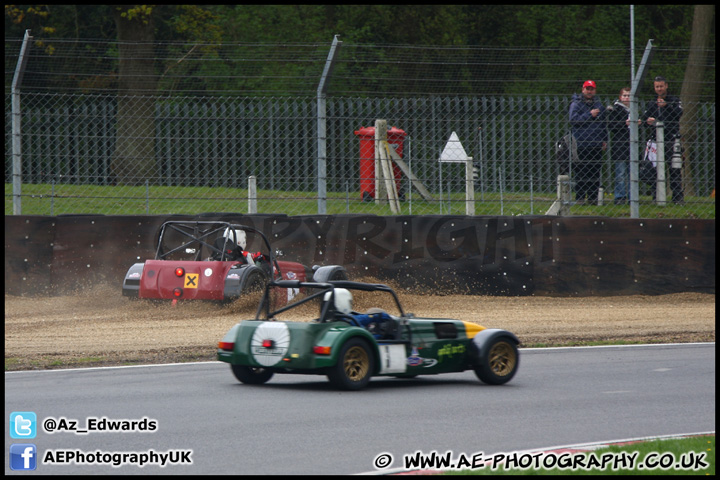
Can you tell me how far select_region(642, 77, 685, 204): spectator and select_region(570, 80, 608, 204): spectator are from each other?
703mm

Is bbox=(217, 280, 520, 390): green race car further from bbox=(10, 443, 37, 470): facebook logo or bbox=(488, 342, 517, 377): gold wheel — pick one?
bbox=(10, 443, 37, 470): facebook logo

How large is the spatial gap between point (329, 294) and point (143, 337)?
360 centimetres

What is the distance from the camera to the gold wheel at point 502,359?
28.9 feet

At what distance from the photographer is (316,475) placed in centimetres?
543

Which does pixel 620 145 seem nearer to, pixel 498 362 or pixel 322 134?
pixel 322 134

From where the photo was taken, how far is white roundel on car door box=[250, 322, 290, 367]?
316 inches

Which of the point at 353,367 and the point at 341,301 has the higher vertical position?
the point at 341,301

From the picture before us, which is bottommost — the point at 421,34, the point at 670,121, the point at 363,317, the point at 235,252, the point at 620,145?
the point at 363,317

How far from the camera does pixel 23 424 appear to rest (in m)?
6.65

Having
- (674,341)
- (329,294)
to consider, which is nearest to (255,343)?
(329,294)

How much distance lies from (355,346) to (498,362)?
1.45 m

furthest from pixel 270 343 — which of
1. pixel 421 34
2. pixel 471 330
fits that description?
pixel 421 34

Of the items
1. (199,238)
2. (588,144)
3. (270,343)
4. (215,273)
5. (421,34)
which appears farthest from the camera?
(421,34)

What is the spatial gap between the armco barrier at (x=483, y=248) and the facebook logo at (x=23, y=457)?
28.3 feet
